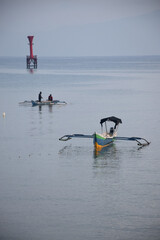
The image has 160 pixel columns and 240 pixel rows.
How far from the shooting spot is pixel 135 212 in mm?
26125

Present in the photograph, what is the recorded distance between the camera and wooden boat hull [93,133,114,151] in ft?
126

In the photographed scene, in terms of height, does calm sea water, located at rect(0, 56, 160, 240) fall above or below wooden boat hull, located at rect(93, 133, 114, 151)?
below

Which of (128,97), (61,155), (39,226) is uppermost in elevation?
(128,97)

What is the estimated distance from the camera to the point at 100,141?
128ft

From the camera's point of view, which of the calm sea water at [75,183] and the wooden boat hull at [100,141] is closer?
the calm sea water at [75,183]

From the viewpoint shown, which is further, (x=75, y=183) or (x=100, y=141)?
(x=100, y=141)

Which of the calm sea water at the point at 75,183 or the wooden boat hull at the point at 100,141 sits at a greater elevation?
Result: the wooden boat hull at the point at 100,141

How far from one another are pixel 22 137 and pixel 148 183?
17.4 metres

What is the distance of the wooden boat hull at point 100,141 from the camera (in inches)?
1512

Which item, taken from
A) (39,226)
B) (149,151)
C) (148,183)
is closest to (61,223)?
(39,226)

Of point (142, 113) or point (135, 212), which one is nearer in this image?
point (135, 212)

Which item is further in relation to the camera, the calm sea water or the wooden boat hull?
the wooden boat hull

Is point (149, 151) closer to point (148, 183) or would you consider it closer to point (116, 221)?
point (148, 183)

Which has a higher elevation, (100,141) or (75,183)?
(100,141)
